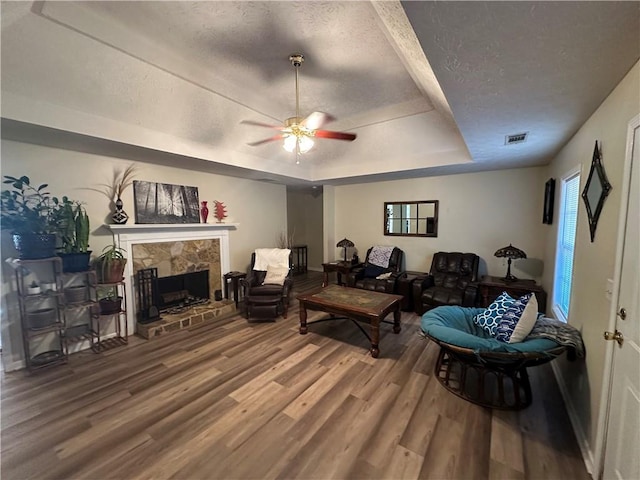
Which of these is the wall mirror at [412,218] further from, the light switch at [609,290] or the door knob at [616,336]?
the door knob at [616,336]

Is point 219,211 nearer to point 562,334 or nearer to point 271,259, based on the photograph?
point 271,259

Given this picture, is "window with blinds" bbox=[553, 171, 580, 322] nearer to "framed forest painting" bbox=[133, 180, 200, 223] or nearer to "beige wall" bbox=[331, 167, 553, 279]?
"beige wall" bbox=[331, 167, 553, 279]

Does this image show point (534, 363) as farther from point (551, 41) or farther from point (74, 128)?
point (74, 128)

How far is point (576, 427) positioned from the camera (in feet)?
6.12

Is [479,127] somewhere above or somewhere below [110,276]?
above

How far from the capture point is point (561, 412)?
81.7 inches

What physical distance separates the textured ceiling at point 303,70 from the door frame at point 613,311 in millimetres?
459

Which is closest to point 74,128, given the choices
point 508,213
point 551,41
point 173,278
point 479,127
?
point 173,278

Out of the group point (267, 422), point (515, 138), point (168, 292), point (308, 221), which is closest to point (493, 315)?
point (515, 138)

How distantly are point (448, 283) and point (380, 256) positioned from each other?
1.35m

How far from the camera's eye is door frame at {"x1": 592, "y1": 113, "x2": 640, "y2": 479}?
137 cm

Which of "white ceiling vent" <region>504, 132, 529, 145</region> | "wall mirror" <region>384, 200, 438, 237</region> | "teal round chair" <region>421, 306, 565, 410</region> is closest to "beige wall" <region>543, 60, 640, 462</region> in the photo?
"teal round chair" <region>421, 306, 565, 410</region>

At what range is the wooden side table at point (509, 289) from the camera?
357cm

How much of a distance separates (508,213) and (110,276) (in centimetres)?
595
